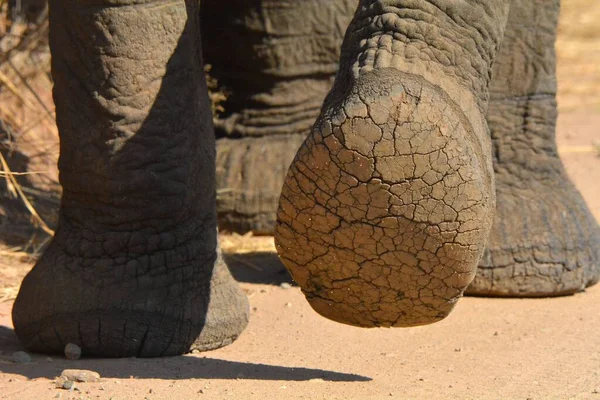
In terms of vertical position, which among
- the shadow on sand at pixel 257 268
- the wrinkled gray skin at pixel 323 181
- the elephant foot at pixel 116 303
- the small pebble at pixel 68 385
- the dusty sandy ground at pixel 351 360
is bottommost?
the shadow on sand at pixel 257 268

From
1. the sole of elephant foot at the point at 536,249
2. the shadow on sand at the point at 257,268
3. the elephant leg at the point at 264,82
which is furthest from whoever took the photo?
the elephant leg at the point at 264,82

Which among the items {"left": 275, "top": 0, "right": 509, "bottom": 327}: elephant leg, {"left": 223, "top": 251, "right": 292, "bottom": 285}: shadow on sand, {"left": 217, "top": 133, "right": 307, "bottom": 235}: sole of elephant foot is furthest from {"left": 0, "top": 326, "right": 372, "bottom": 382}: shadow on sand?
{"left": 217, "top": 133, "right": 307, "bottom": 235}: sole of elephant foot

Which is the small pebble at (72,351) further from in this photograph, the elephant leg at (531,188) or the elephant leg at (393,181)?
the elephant leg at (531,188)

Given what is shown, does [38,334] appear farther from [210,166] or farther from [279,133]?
[279,133]

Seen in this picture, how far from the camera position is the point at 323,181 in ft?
4.99

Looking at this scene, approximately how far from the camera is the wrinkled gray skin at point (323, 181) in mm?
1523

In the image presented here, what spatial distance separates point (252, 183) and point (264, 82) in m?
0.29

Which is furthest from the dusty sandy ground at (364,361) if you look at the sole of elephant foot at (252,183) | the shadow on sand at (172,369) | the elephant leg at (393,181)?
the sole of elephant foot at (252,183)

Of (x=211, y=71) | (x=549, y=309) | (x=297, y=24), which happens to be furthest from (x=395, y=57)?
(x=211, y=71)

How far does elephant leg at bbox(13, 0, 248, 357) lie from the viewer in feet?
6.28

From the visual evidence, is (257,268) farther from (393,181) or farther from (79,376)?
(393,181)

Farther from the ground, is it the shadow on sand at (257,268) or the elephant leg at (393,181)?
the elephant leg at (393,181)

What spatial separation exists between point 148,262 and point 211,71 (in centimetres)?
124

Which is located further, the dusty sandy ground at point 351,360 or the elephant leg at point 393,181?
the dusty sandy ground at point 351,360
